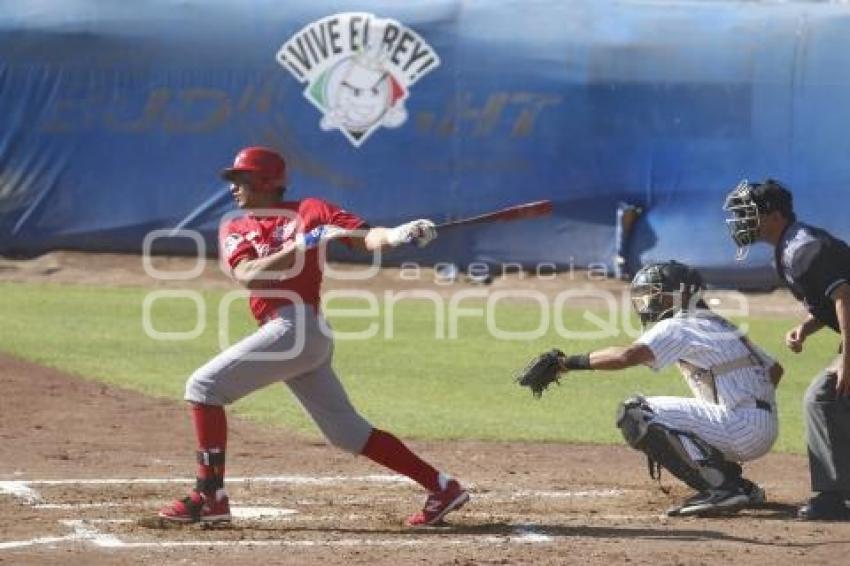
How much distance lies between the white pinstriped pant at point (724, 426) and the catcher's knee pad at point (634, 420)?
0.04 metres

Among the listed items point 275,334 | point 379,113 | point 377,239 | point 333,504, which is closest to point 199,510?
point 275,334

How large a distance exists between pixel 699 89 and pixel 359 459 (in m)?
10.1

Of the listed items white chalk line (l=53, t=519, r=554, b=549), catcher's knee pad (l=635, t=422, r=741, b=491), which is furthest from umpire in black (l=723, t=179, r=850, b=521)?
white chalk line (l=53, t=519, r=554, b=549)

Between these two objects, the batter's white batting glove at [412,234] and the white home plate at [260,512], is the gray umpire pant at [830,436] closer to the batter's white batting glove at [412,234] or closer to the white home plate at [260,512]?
the batter's white batting glove at [412,234]

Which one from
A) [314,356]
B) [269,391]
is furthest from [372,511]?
[269,391]

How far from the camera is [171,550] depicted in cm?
716

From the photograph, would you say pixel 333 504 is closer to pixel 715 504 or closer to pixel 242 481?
pixel 242 481

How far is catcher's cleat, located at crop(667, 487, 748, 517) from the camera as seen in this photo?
818 cm

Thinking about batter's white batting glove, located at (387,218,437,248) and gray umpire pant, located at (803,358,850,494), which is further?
gray umpire pant, located at (803,358,850,494)

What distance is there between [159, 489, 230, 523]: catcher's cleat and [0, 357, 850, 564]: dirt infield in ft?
0.21

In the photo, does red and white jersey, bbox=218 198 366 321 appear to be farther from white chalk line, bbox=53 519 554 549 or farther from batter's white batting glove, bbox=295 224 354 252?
white chalk line, bbox=53 519 554 549

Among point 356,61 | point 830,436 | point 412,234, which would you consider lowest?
point 830,436

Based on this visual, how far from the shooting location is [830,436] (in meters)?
8.20

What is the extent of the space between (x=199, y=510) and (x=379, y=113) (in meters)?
12.2
